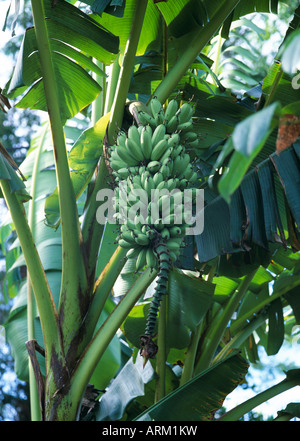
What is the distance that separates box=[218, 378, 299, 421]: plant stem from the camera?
201cm

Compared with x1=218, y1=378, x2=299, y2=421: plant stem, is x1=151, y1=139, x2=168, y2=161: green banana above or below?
above

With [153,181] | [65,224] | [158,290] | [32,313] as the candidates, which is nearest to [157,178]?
[153,181]

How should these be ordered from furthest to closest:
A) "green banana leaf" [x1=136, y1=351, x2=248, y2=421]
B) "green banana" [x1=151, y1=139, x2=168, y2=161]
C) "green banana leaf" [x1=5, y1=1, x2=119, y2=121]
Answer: "green banana leaf" [x1=5, y1=1, x2=119, y2=121]
"green banana leaf" [x1=136, y1=351, x2=248, y2=421]
"green banana" [x1=151, y1=139, x2=168, y2=161]

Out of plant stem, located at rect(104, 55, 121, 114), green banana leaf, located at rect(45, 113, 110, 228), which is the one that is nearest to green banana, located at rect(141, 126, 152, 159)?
green banana leaf, located at rect(45, 113, 110, 228)

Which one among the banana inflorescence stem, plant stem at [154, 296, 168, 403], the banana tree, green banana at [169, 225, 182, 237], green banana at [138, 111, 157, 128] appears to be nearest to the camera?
the banana inflorescence stem

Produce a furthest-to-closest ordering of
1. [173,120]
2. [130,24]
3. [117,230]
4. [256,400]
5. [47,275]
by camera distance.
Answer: [47,275]
[130,24]
[256,400]
[173,120]
[117,230]

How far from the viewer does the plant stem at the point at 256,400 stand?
6.58 ft

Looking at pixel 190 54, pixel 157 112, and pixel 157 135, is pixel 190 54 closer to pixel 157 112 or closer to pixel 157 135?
pixel 157 112

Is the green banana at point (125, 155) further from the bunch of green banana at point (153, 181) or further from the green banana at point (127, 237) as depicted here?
the green banana at point (127, 237)

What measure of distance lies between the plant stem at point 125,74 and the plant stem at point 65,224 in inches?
8.1

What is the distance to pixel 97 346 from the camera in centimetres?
171

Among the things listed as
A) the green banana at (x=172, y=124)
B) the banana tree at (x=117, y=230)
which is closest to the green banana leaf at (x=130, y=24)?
the banana tree at (x=117, y=230)

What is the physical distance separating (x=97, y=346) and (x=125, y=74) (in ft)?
3.34

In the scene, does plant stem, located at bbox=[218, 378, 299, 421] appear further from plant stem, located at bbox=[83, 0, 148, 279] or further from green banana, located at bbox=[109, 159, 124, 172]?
green banana, located at bbox=[109, 159, 124, 172]
